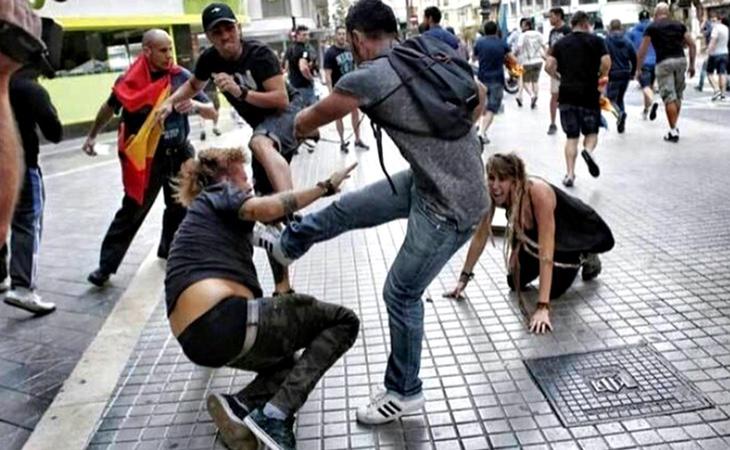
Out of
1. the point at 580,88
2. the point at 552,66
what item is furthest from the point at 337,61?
the point at 580,88

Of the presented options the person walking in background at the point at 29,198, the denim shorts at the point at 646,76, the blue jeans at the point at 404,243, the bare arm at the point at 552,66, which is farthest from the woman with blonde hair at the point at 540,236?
the denim shorts at the point at 646,76

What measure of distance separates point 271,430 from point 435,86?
1450mm

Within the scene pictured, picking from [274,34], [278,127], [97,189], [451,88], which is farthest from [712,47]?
[274,34]

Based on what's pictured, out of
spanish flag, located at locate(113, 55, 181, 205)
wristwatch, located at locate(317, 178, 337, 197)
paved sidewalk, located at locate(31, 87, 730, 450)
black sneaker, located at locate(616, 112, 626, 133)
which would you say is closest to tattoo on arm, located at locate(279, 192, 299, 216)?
wristwatch, located at locate(317, 178, 337, 197)

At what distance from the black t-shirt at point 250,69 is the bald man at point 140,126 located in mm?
648

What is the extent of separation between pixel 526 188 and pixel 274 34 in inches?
1677

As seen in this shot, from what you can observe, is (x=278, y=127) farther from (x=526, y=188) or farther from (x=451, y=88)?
(x=451, y=88)

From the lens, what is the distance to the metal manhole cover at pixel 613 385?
2982mm

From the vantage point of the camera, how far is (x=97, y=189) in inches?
370

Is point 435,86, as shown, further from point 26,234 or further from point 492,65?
point 492,65

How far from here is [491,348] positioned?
12.1ft

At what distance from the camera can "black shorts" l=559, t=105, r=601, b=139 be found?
7.41 meters

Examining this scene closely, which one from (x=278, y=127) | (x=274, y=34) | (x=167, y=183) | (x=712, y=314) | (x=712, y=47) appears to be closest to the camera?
(x=712, y=314)

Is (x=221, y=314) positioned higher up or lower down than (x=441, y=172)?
lower down
